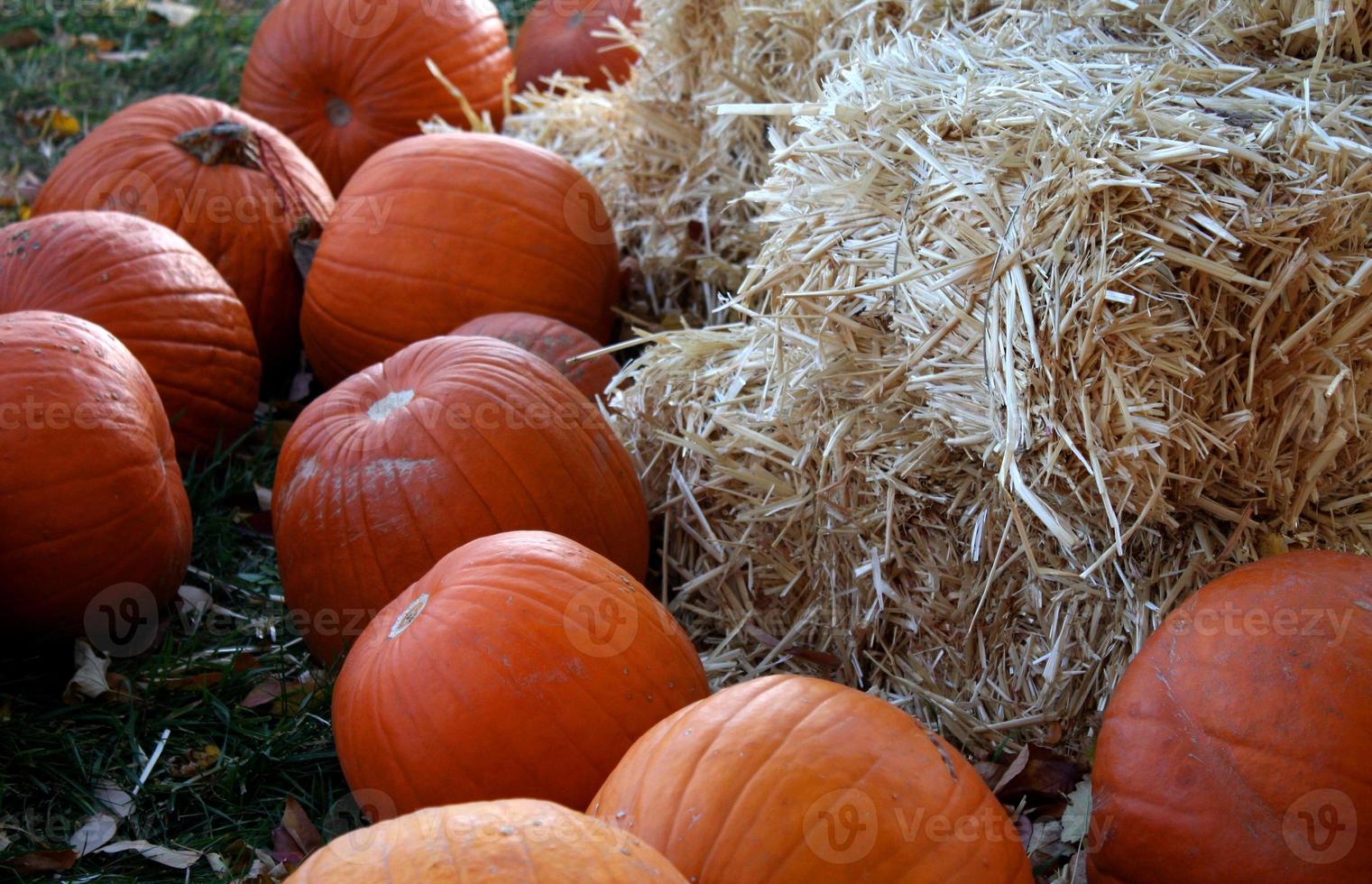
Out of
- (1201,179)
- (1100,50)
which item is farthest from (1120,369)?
(1100,50)

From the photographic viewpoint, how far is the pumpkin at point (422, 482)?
285 cm

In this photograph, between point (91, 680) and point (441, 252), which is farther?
point (441, 252)

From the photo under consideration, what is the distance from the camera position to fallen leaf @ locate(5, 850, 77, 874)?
93.0 inches

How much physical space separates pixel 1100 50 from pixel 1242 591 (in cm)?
131

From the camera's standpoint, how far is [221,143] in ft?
13.8

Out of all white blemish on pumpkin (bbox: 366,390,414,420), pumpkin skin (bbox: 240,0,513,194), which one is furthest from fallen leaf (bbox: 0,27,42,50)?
white blemish on pumpkin (bbox: 366,390,414,420)

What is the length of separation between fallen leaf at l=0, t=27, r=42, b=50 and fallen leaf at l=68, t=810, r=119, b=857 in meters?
5.73

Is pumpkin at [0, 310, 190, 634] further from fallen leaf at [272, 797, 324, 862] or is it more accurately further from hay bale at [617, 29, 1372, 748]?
hay bale at [617, 29, 1372, 748]

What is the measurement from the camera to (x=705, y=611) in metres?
3.13

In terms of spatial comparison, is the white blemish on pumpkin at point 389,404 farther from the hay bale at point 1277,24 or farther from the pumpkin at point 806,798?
the hay bale at point 1277,24

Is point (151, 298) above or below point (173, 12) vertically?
below

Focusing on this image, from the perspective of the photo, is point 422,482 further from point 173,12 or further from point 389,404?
point 173,12

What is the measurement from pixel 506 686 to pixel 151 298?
201cm

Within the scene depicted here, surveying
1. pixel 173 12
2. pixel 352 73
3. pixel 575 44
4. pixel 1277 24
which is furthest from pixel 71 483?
pixel 173 12
